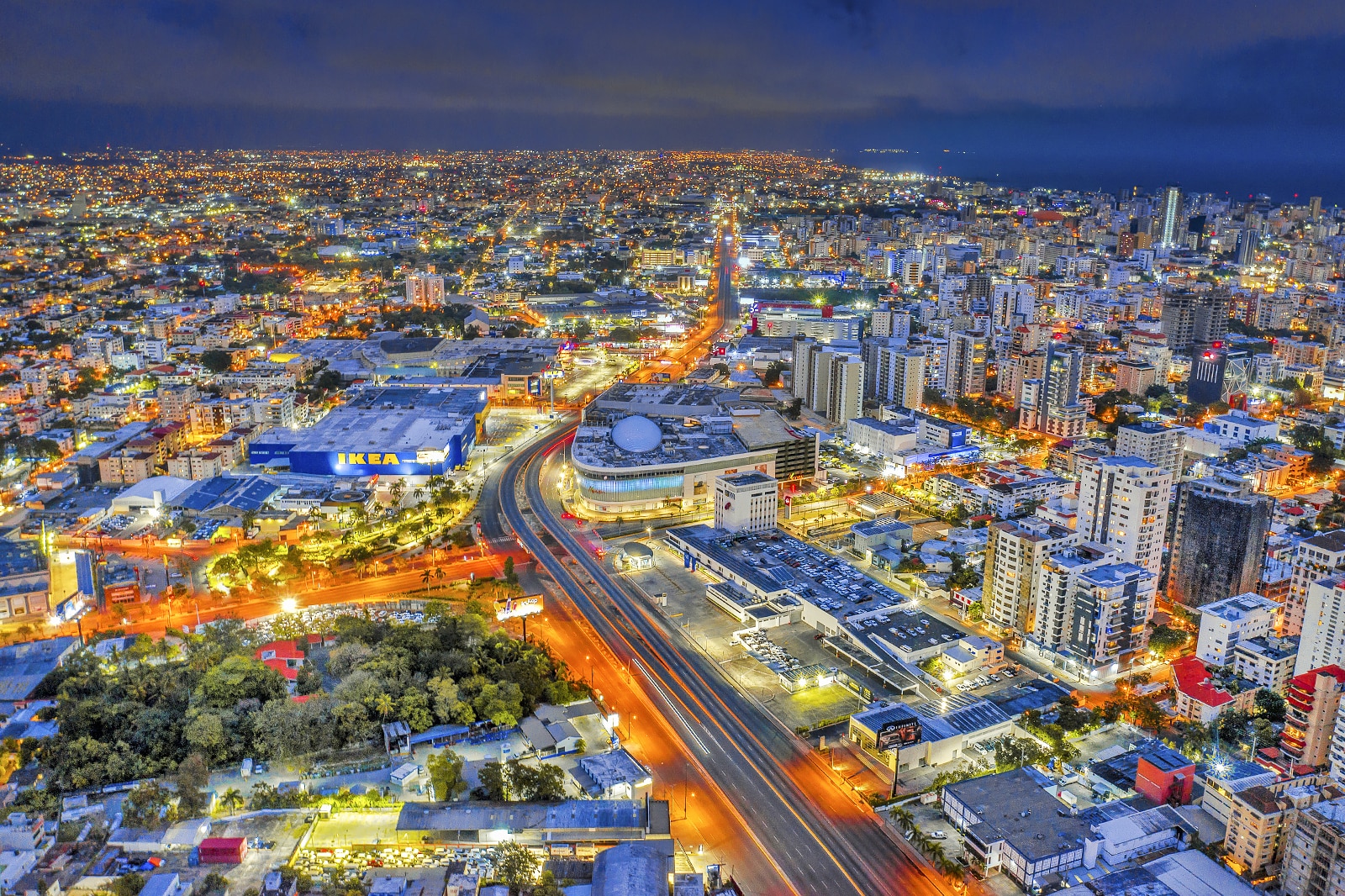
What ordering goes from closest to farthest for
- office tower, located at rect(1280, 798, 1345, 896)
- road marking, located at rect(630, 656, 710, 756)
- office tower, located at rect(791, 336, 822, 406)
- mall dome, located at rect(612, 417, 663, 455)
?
office tower, located at rect(1280, 798, 1345, 896), road marking, located at rect(630, 656, 710, 756), mall dome, located at rect(612, 417, 663, 455), office tower, located at rect(791, 336, 822, 406)

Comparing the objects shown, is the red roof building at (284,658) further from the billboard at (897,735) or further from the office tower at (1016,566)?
the office tower at (1016,566)

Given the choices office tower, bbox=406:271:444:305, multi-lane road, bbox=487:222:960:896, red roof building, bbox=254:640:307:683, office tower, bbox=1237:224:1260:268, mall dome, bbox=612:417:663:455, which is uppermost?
office tower, bbox=1237:224:1260:268

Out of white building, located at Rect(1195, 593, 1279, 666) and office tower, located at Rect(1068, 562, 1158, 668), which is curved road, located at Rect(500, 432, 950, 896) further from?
white building, located at Rect(1195, 593, 1279, 666)

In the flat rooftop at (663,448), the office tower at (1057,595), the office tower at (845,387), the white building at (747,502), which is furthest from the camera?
the office tower at (845,387)

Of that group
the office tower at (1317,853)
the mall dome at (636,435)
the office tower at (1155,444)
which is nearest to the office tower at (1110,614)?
the office tower at (1317,853)

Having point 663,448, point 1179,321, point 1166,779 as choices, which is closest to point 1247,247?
point 1179,321

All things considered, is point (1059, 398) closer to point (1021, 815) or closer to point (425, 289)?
point (1021, 815)

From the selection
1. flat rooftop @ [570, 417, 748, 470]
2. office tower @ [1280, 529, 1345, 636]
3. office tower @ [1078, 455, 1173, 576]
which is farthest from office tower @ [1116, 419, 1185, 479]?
flat rooftop @ [570, 417, 748, 470]
